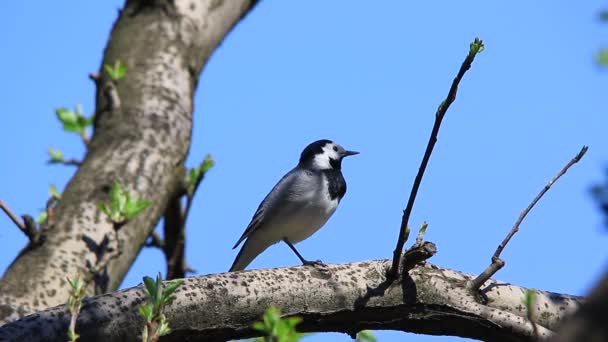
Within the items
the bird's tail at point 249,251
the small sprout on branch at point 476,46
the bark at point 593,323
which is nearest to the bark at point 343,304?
the small sprout on branch at point 476,46

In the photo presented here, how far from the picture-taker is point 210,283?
10.3 feet

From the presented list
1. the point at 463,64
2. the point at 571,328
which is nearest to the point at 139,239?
the point at 463,64

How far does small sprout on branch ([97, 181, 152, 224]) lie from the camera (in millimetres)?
3729

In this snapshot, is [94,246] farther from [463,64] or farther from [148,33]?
[463,64]

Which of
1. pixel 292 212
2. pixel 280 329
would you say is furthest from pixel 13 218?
pixel 292 212

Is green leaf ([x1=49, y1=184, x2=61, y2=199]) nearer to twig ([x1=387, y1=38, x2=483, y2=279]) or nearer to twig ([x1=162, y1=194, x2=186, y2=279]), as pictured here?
twig ([x1=162, y1=194, x2=186, y2=279])

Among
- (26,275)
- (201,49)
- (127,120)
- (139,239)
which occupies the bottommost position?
(26,275)

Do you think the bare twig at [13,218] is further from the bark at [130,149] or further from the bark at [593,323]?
the bark at [593,323]

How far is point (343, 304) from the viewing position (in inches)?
129

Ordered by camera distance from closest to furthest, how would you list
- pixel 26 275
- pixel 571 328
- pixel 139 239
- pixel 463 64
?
pixel 571 328
pixel 463 64
pixel 26 275
pixel 139 239

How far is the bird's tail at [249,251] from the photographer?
6.55 m

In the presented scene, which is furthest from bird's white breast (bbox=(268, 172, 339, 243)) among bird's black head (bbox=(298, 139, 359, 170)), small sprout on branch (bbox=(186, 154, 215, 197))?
small sprout on branch (bbox=(186, 154, 215, 197))

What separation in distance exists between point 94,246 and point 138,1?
1.88 metres

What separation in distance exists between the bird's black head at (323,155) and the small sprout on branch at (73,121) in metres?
2.79
